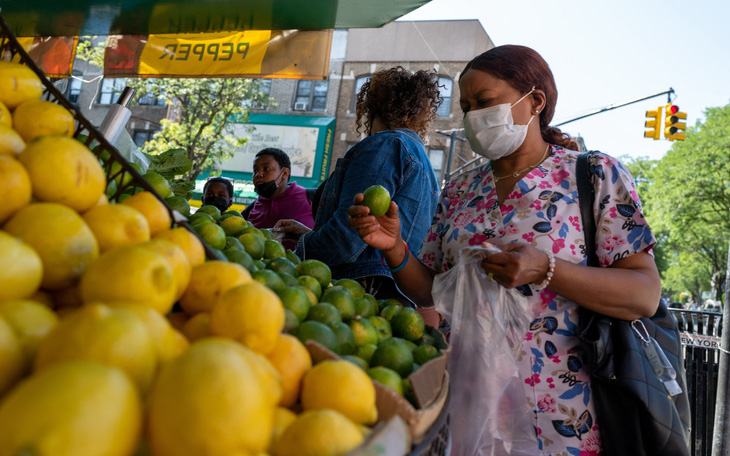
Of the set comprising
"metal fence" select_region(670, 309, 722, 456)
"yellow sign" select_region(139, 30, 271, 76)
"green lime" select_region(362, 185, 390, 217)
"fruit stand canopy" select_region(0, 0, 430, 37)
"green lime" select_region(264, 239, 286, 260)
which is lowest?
"metal fence" select_region(670, 309, 722, 456)

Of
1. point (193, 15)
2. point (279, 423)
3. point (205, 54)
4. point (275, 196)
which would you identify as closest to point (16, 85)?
point (279, 423)

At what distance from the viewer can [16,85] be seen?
63.9 inches

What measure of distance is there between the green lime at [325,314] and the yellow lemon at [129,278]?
0.60 meters

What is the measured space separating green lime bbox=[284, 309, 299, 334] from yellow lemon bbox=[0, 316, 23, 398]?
0.67 m

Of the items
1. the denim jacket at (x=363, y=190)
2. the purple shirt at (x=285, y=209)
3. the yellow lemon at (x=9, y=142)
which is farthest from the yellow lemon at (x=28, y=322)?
the purple shirt at (x=285, y=209)

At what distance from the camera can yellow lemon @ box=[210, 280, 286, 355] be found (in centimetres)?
100

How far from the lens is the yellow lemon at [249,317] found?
998mm

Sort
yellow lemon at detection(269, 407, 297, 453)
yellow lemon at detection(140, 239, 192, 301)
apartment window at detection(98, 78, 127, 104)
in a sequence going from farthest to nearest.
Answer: apartment window at detection(98, 78, 127, 104) → yellow lemon at detection(140, 239, 192, 301) → yellow lemon at detection(269, 407, 297, 453)

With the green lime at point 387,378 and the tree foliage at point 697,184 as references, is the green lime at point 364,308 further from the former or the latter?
the tree foliage at point 697,184

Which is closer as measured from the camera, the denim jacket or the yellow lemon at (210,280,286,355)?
the yellow lemon at (210,280,286,355)

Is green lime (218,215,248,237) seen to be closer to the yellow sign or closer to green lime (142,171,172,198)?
green lime (142,171,172,198)

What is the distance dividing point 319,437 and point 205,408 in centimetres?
23

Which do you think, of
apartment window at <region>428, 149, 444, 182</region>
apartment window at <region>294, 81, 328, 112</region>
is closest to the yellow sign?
apartment window at <region>428, 149, 444, 182</region>

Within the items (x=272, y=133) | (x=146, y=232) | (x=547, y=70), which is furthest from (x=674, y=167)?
(x=146, y=232)
